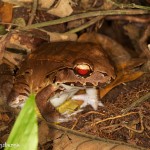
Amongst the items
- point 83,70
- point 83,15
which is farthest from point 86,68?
point 83,15

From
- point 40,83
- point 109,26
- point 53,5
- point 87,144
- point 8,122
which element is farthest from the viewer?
point 109,26

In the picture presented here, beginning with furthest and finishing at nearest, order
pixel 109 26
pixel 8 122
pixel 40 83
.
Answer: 1. pixel 109 26
2. pixel 40 83
3. pixel 8 122

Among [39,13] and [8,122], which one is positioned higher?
[39,13]

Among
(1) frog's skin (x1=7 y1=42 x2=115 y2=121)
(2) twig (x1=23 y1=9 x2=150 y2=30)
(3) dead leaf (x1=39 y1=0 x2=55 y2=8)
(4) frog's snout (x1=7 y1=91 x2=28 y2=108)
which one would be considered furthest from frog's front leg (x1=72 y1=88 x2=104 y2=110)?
(3) dead leaf (x1=39 y1=0 x2=55 y2=8)

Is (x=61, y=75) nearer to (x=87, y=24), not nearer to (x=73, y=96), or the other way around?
(x=73, y=96)

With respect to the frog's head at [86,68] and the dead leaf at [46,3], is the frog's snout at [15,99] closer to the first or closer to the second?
the frog's head at [86,68]

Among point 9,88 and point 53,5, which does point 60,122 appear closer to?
point 9,88

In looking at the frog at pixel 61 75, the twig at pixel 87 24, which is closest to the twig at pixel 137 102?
the frog at pixel 61 75

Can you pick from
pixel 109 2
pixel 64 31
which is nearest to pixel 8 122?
pixel 64 31
